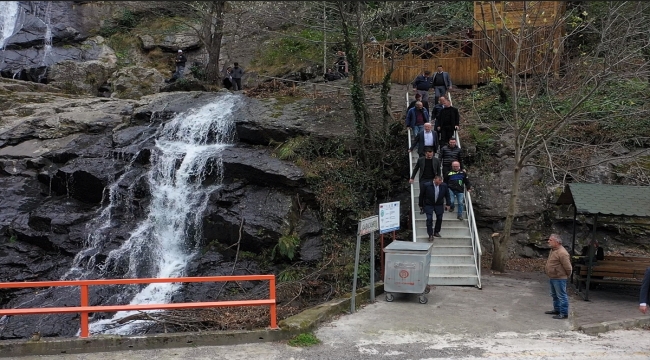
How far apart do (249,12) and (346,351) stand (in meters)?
18.6

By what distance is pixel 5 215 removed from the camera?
16609 millimetres

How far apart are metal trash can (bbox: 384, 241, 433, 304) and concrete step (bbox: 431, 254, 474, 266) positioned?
1985 mm

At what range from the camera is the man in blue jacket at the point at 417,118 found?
1703 centimetres

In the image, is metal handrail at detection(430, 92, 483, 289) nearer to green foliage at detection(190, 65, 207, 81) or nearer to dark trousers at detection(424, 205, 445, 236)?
dark trousers at detection(424, 205, 445, 236)

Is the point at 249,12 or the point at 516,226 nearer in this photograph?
the point at 516,226

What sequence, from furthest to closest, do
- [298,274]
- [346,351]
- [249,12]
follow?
[249,12] → [298,274] → [346,351]

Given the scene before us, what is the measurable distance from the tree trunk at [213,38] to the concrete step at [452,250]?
15256 mm

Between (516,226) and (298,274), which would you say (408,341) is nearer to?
(298,274)

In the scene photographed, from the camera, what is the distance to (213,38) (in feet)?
84.2

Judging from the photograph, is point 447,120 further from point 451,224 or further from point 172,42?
point 172,42

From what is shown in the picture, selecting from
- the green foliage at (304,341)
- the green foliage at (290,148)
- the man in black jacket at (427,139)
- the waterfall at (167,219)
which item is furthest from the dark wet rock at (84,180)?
the green foliage at (304,341)

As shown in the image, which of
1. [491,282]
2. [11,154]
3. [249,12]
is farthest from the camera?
[249,12]

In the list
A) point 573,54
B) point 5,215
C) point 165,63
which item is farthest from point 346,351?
point 165,63

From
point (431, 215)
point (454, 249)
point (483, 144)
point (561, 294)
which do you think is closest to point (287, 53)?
point (483, 144)
